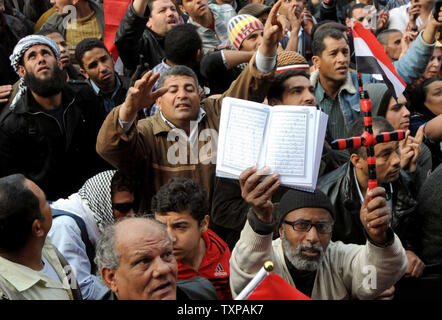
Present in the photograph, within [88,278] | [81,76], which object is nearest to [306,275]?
[88,278]

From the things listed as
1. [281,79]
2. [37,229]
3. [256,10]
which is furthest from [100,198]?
[256,10]

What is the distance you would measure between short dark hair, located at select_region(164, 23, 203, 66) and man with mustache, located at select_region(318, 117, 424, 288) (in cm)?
168

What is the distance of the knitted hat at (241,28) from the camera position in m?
6.03

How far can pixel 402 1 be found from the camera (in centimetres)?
937

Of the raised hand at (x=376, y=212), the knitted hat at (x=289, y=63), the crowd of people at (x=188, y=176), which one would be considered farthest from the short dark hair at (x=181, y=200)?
the knitted hat at (x=289, y=63)

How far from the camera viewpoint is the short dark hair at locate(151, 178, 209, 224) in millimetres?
3889

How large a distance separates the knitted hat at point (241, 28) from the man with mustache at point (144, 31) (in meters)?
0.61

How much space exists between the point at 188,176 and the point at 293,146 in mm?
1362

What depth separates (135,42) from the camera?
19.2 ft

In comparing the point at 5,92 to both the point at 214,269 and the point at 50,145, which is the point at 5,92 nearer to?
the point at 50,145

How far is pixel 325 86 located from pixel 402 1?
4170mm

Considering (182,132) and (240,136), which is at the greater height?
(240,136)

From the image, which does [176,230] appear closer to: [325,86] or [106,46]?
[325,86]

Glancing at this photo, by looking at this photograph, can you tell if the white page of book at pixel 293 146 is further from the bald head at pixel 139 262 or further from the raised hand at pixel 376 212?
the bald head at pixel 139 262
